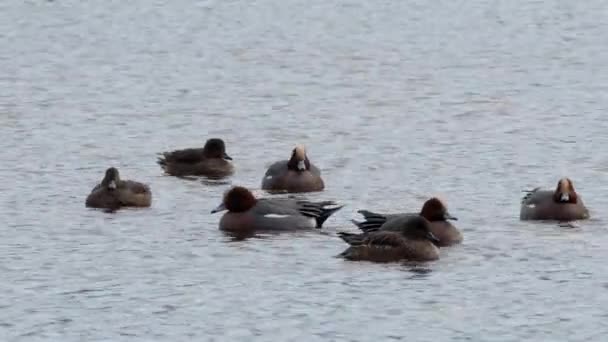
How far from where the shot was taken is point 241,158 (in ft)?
93.3

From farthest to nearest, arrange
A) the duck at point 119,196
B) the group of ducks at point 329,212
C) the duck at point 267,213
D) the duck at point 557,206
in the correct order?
1. the duck at point 119,196
2. the duck at point 557,206
3. the duck at point 267,213
4. the group of ducks at point 329,212

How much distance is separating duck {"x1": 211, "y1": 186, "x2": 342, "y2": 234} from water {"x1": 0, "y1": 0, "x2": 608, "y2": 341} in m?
0.30

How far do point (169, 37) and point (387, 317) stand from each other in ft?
80.8

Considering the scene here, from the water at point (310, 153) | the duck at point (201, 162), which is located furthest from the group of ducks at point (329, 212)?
the duck at point (201, 162)

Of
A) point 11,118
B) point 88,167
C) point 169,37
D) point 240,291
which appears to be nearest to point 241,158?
point 88,167

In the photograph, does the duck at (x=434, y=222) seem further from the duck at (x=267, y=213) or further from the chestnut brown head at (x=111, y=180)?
the chestnut brown head at (x=111, y=180)

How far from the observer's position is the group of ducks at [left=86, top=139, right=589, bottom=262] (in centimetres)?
2034

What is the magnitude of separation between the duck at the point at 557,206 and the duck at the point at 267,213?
2.36 m

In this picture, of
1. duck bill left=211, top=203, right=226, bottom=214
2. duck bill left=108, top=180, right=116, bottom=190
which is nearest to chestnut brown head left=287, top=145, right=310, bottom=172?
duck bill left=211, top=203, right=226, bottom=214

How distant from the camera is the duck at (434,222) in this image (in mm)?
21156

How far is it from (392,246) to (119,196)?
4839 millimetres

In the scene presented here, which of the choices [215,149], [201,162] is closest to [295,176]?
[215,149]

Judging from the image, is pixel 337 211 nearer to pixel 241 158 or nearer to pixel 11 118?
pixel 241 158

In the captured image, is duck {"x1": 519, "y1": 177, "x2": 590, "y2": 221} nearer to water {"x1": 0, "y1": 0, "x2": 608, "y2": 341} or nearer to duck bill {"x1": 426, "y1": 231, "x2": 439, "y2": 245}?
water {"x1": 0, "y1": 0, "x2": 608, "y2": 341}
